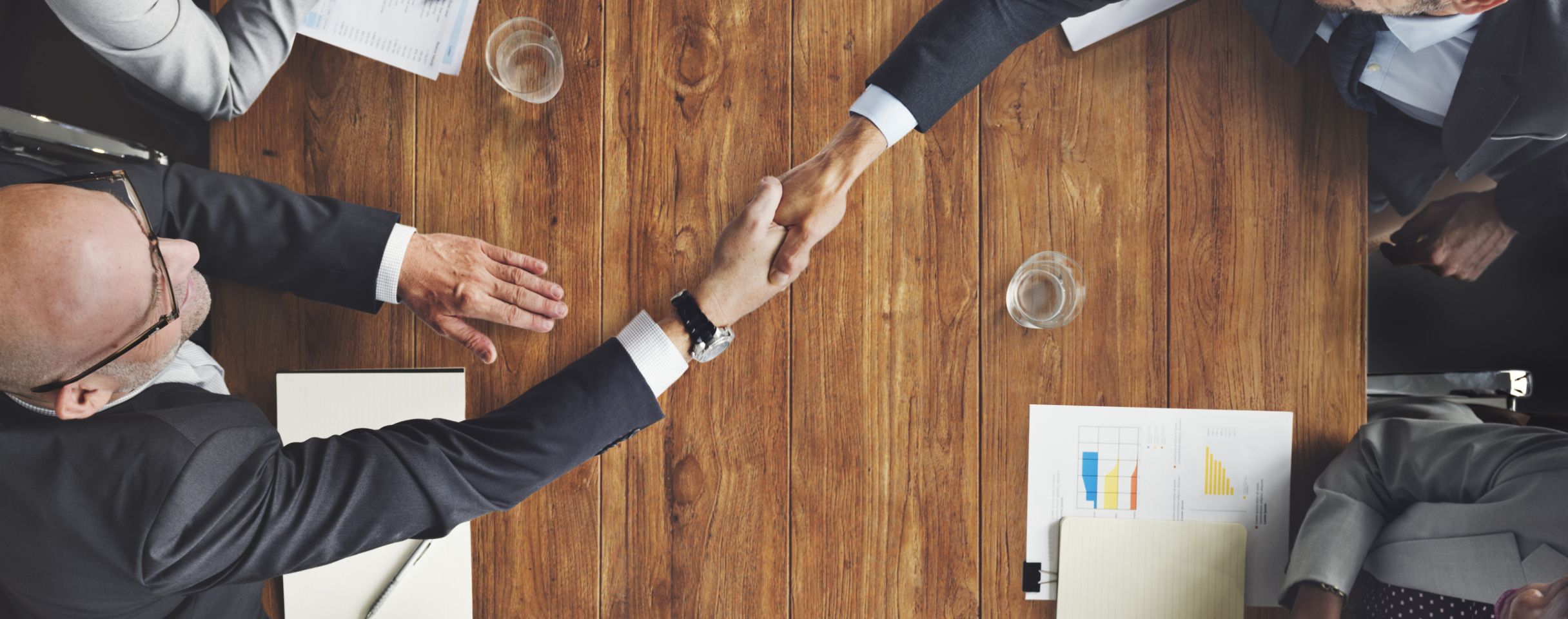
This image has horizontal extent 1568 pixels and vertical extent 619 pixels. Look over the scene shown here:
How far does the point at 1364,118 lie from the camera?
1.35 meters

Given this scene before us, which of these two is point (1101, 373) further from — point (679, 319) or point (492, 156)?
point (492, 156)

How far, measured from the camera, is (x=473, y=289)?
1335mm

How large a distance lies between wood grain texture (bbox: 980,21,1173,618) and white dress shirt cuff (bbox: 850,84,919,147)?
0.23 m

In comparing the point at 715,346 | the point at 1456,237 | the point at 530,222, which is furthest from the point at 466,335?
the point at 1456,237

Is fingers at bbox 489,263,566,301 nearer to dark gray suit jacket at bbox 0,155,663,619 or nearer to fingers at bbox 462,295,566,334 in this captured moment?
fingers at bbox 462,295,566,334

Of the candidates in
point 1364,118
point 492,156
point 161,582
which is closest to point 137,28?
point 492,156

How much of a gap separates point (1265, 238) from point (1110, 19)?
0.48m

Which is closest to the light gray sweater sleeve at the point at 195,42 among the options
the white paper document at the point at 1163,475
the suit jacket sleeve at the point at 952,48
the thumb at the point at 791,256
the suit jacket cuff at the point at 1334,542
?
the thumb at the point at 791,256

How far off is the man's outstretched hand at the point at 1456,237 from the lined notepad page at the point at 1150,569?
1.96 feet

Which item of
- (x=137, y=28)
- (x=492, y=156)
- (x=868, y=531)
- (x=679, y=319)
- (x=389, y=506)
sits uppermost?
(x=137, y=28)

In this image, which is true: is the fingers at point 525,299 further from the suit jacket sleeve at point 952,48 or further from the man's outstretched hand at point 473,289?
the suit jacket sleeve at point 952,48

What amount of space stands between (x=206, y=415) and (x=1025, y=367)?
1258 mm

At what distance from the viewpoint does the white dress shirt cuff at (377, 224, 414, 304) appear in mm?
1305

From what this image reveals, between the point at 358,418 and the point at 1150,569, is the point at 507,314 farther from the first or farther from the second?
the point at 1150,569
